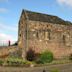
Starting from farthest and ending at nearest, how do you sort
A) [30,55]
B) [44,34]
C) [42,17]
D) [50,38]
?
[42,17] → [50,38] → [44,34] → [30,55]

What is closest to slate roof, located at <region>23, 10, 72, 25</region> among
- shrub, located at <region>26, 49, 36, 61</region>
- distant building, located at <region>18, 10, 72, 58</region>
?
distant building, located at <region>18, 10, 72, 58</region>

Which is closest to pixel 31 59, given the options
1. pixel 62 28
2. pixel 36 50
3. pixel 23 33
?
pixel 36 50

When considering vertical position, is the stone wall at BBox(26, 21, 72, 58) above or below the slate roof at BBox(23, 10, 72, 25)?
below

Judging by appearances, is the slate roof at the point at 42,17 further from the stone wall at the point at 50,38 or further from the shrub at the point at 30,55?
the shrub at the point at 30,55

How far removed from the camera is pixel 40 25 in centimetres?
5047

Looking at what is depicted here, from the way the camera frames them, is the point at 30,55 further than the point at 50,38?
No

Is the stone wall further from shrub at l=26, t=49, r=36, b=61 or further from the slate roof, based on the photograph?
shrub at l=26, t=49, r=36, b=61

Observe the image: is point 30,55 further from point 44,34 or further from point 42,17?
point 42,17

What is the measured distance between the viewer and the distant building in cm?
4909

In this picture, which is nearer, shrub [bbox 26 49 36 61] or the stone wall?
shrub [bbox 26 49 36 61]

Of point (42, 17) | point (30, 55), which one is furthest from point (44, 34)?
point (30, 55)

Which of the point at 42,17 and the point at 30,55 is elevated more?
the point at 42,17

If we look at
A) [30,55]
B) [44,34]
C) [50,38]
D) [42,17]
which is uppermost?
[42,17]

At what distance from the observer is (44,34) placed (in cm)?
5075
